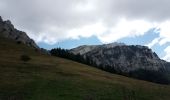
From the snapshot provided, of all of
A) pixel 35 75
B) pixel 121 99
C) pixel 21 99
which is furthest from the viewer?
pixel 35 75

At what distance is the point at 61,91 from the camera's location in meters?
52.8

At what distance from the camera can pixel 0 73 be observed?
6888 cm

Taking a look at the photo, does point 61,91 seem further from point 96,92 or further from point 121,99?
point 121,99

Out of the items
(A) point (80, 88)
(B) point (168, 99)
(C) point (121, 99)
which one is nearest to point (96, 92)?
(A) point (80, 88)

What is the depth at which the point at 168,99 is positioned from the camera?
5375 cm

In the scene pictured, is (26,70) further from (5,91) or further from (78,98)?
(78,98)

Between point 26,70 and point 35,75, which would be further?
point 26,70

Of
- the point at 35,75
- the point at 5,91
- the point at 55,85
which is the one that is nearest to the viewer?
the point at 5,91

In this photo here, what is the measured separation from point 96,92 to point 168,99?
1179 cm

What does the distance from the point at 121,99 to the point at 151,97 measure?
9312mm

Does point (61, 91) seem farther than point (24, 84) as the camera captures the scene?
No

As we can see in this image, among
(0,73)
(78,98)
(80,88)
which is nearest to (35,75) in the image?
(0,73)

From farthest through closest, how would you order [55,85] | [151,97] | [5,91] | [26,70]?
[26,70]
[55,85]
[151,97]
[5,91]

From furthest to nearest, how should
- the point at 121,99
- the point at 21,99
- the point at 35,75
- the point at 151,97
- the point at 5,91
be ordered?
1. the point at 35,75
2. the point at 151,97
3. the point at 5,91
4. the point at 121,99
5. the point at 21,99
